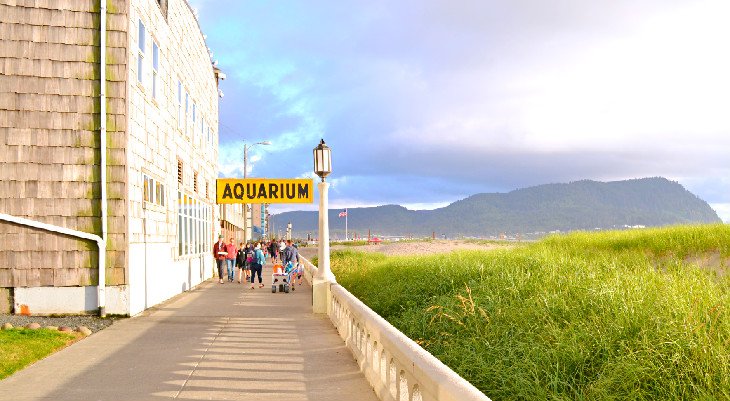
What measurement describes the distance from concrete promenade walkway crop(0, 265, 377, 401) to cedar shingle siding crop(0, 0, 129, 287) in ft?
6.90

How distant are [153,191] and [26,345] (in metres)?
7.38

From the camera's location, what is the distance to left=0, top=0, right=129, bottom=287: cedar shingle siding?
13984mm

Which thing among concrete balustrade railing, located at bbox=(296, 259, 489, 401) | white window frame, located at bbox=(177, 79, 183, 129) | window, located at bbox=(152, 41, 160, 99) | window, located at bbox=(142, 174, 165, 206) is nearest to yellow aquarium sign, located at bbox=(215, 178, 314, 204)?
white window frame, located at bbox=(177, 79, 183, 129)

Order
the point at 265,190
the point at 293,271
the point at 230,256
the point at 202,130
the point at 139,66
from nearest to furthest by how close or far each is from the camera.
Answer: the point at 139,66, the point at 293,271, the point at 230,256, the point at 202,130, the point at 265,190

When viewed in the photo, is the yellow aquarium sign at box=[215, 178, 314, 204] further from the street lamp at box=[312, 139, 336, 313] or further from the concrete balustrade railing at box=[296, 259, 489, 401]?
the concrete balustrade railing at box=[296, 259, 489, 401]

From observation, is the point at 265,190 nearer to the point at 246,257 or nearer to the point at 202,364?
the point at 246,257

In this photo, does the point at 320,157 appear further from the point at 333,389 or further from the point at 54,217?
the point at 333,389

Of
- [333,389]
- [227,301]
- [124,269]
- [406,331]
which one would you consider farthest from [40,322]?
[333,389]

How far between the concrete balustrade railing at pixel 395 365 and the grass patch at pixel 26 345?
175 inches

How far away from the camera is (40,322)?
42.9ft

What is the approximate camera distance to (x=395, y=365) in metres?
6.52

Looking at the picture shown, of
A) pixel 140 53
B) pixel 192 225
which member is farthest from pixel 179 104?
pixel 140 53

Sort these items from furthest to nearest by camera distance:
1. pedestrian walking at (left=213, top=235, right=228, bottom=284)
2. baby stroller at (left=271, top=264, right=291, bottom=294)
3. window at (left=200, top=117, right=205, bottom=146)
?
1. window at (left=200, top=117, right=205, bottom=146)
2. pedestrian walking at (left=213, top=235, right=228, bottom=284)
3. baby stroller at (left=271, top=264, right=291, bottom=294)

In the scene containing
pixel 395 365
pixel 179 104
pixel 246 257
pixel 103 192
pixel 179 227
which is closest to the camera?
pixel 395 365
